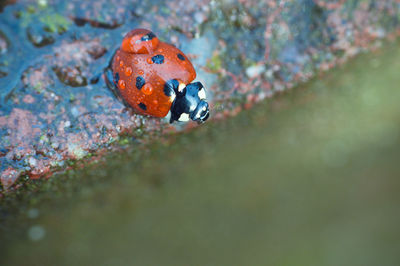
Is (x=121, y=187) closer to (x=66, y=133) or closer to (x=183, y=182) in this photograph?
(x=183, y=182)

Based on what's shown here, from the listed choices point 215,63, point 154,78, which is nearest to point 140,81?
point 154,78

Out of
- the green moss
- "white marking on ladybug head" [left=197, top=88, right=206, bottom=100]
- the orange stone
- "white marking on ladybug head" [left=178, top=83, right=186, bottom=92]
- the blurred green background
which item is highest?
the green moss

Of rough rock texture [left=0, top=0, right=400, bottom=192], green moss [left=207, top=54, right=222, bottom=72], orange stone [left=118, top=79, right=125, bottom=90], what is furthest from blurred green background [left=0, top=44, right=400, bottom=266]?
orange stone [left=118, top=79, right=125, bottom=90]

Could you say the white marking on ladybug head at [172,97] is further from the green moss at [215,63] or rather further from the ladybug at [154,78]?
the green moss at [215,63]

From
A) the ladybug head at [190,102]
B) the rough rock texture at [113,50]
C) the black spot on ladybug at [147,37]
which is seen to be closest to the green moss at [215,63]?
the rough rock texture at [113,50]

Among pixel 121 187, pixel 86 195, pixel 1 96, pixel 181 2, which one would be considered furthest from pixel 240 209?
pixel 1 96

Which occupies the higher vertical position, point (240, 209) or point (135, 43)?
point (135, 43)

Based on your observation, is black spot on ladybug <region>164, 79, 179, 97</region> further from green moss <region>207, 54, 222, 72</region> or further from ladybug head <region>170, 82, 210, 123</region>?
green moss <region>207, 54, 222, 72</region>

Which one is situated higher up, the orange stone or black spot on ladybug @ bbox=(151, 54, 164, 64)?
black spot on ladybug @ bbox=(151, 54, 164, 64)
